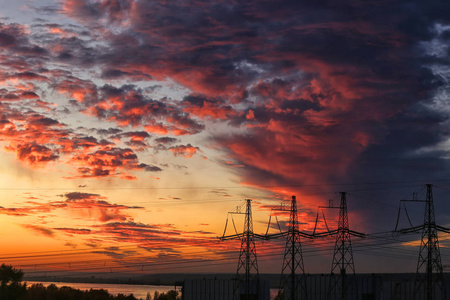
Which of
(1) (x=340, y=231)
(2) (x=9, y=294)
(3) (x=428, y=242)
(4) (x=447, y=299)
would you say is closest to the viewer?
(3) (x=428, y=242)

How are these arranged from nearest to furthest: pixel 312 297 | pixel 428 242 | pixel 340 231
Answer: pixel 428 242 < pixel 340 231 < pixel 312 297

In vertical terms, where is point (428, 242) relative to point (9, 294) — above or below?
above

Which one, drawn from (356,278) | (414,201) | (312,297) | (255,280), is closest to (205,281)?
(255,280)

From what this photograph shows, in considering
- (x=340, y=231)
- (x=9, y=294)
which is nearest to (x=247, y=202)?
(x=340, y=231)

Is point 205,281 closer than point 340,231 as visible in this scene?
No

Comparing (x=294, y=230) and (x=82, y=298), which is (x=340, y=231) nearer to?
(x=294, y=230)

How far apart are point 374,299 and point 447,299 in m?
14.0

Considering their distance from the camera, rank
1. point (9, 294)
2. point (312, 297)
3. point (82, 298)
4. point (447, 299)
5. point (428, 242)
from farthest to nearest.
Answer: point (82, 298)
point (9, 294)
point (312, 297)
point (447, 299)
point (428, 242)

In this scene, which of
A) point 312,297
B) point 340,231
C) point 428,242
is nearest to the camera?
point 428,242

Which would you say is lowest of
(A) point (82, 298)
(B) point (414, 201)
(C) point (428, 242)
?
(A) point (82, 298)

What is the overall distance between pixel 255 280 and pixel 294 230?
17.5 m

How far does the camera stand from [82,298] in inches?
6826

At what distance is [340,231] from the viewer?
3915 inches

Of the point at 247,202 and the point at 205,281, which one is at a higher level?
the point at 247,202
